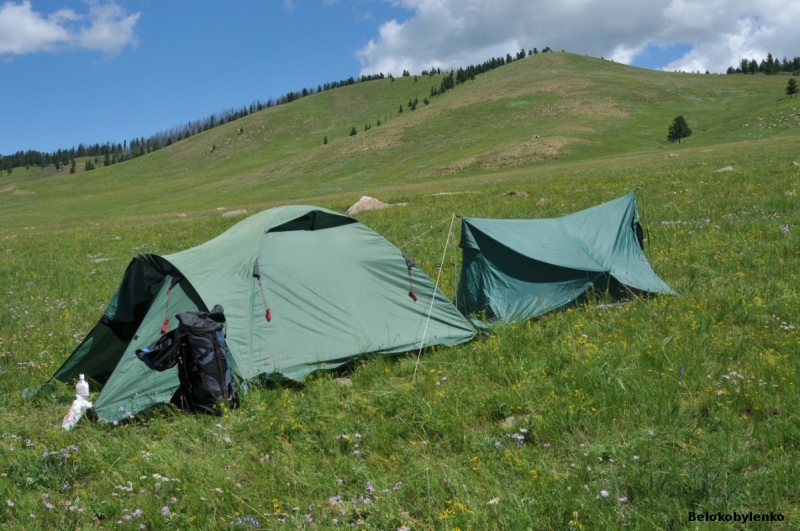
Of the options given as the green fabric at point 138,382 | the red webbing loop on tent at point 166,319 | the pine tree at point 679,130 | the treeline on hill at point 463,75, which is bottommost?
the green fabric at point 138,382

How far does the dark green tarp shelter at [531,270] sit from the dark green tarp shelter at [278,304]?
106 cm

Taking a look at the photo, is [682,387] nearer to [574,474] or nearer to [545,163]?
[574,474]

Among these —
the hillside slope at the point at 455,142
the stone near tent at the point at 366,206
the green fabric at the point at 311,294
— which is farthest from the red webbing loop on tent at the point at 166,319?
the hillside slope at the point at 455,142

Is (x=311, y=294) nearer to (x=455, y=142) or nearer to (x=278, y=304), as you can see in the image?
(x=278, y=304)

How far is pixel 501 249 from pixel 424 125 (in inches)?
3057

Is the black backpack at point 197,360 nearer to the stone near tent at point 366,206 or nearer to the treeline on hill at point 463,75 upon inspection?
the stone near tent at point 366,206

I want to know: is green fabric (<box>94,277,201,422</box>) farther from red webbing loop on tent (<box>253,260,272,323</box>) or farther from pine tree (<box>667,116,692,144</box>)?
pine tree (<box>667,116,692,144</box>)

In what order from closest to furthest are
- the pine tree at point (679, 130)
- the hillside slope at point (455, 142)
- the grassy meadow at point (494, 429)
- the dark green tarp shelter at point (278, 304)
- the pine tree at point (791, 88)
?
the grassy meadow at point (494, 429) < the dark green tarp shelter at point (278, 304) < the pine tree at point (679, 130) < the hillside slope at point (455, 142) < the pine tree at point (791, 88)

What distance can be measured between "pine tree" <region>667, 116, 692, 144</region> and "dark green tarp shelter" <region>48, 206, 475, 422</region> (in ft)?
179

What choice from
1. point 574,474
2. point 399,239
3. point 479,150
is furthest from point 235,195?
point 574,474

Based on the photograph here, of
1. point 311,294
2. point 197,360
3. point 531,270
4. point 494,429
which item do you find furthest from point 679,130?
point 197,360

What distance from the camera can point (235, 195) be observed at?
67.4 m

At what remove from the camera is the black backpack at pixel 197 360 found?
6172 millimetres

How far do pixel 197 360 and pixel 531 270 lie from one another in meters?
5.23
